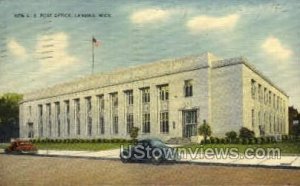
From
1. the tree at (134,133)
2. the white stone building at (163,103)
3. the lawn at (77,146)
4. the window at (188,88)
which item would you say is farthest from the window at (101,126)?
the window at (188,88)

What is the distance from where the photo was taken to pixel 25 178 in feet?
15.5

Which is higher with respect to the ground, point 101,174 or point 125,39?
point 125,39

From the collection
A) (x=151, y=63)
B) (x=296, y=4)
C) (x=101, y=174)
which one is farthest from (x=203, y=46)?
(x=101, y=174)

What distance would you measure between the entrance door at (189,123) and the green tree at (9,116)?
1346mm

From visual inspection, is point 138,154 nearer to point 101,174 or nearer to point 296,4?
point 101,174

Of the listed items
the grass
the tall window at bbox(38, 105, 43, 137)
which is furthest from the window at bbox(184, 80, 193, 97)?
the tall window at bbox(38, 105, 43, 137)

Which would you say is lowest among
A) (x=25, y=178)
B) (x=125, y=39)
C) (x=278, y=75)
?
(x=25, y=178)

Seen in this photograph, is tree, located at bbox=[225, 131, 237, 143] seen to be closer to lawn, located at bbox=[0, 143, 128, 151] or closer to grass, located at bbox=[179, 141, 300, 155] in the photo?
grass, located at bbox=[179, 141, 300, 155]

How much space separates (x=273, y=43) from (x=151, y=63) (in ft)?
3.20

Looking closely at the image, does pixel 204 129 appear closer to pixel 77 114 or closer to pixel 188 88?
pixel 188 88

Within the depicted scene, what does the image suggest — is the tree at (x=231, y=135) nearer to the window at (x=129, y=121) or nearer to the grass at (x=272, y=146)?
the grass at (x=272, y=146)

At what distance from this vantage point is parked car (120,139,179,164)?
4.73 m

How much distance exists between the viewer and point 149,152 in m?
4.75

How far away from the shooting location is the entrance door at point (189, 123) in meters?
4.76
